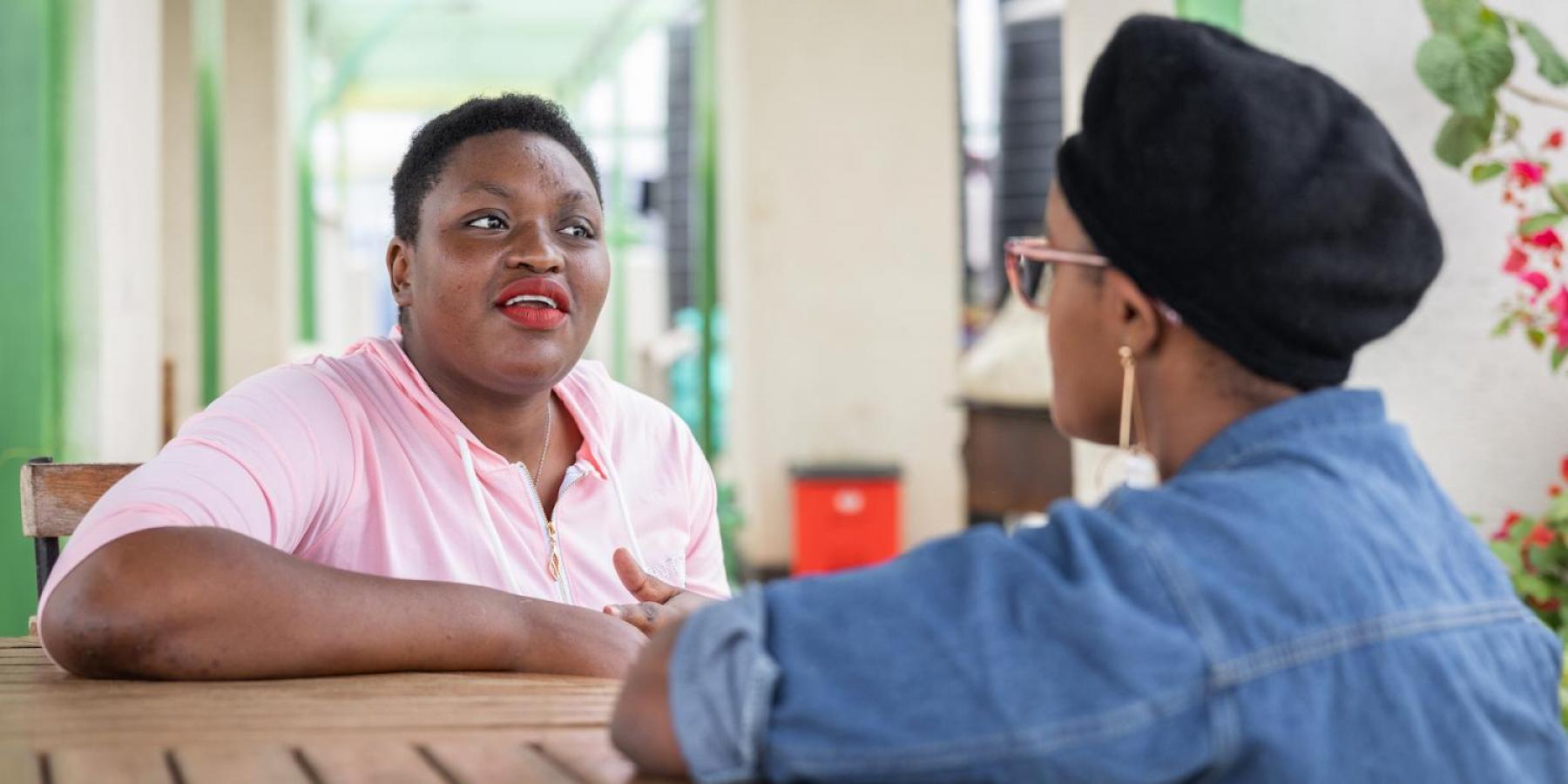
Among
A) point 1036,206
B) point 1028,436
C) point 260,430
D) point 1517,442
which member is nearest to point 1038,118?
point 1036,206

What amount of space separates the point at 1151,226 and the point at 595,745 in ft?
1.92

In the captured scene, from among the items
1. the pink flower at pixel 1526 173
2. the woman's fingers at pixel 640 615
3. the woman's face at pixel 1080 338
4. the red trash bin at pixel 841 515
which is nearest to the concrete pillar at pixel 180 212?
the red trash bin at pixel 841 515

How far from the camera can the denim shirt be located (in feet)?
3.08

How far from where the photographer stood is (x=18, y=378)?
3.48 m

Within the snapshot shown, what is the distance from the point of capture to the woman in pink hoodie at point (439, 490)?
1.49m

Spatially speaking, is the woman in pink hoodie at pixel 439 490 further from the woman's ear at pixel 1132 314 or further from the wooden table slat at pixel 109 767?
the woman's ear at pixel 1132 314

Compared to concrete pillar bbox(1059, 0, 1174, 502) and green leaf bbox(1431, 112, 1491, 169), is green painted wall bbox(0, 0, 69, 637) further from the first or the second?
green leaf bbox(1431, 112, 1491, 169)

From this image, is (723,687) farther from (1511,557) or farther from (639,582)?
(1511,557)

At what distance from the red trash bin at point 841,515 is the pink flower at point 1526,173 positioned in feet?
15.1

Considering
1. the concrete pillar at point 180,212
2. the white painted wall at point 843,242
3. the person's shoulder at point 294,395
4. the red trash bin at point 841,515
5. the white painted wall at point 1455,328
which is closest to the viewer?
the person's shoulder at point 294,395

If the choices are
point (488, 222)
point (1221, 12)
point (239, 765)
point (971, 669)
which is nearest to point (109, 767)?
point (239, 765)

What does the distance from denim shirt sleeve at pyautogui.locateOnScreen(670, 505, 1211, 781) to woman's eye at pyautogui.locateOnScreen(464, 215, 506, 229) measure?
121 cm

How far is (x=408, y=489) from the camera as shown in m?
1.95

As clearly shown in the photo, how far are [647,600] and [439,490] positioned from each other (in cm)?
30
